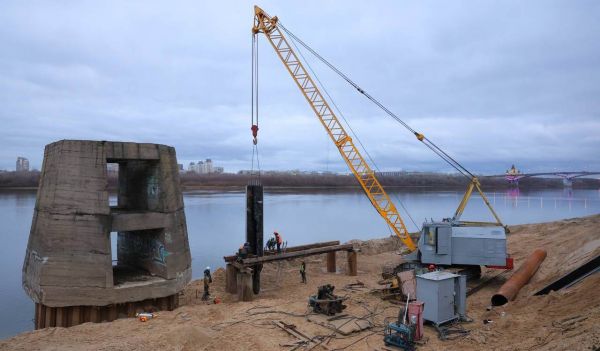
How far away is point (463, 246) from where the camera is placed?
52.9 feet

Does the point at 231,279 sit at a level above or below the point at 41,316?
above

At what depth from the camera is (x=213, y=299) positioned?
15180 mm

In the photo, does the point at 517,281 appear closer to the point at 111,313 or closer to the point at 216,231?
the point at 111,313

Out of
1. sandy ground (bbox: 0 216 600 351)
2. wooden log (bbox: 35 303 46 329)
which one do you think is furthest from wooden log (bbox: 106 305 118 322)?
wooden log (bbox: 35 303 46 329)

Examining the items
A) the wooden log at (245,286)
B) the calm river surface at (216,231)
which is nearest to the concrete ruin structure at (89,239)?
the wooden log at (245,286)

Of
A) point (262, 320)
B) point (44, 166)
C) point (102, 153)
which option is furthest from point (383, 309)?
point (44, 166)

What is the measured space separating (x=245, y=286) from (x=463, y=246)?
8507mm

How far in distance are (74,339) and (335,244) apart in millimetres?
11583

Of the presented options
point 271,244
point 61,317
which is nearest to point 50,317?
point 61,317

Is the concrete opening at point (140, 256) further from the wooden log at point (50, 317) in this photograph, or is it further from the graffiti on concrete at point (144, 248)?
the wooden log at point (50, 317)

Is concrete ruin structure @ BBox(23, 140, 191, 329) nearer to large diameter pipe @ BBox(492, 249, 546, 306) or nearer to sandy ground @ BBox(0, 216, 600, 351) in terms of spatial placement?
sandy ground @ BBox(0, 216, 600, 351)

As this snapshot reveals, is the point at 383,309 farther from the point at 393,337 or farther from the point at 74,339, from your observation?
the point at 74,339

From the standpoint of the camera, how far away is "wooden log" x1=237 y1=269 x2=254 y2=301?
14006 millimetres

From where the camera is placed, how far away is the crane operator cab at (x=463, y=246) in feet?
51.7
